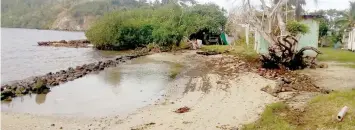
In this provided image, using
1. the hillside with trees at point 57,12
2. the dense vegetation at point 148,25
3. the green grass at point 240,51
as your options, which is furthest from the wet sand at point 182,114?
the hillside with trees at point 57,12

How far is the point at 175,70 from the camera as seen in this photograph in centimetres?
2450

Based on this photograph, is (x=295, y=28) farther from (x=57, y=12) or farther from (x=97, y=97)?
(x=57, y=12)

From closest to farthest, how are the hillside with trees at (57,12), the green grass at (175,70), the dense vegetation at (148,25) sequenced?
1. the green grass at (175,70)
2. the dense vegetation at (148,25)
3. the hillside with trees at (57,12)

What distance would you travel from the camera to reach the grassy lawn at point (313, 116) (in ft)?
33.0

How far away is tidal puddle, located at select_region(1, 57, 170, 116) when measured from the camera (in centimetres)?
1368

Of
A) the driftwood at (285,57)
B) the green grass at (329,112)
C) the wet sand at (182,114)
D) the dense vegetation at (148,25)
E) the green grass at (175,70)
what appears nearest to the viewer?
the green grass at (329,112)

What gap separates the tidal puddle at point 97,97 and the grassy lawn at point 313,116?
4659 mm

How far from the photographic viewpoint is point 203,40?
46.8 m

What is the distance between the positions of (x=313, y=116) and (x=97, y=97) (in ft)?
27.7

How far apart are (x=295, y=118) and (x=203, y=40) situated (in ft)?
119

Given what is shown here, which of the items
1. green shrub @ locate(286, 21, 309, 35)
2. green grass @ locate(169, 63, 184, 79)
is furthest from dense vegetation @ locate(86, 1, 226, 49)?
green shrub @ locate(286, 21, 309, 35)

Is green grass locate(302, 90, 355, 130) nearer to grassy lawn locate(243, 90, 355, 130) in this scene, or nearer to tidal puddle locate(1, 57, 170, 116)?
grassy lawn locate(243, 90, 355, 130)

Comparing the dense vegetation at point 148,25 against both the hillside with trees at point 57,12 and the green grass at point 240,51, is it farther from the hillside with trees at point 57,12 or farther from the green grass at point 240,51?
the hillside with trees at point 57,12

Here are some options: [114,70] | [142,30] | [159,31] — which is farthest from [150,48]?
[114,70]
